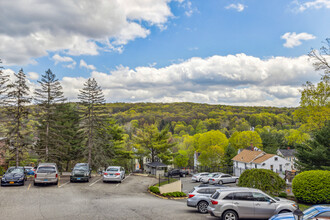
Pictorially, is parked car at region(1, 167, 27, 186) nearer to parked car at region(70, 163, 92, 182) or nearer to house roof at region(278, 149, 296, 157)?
parked car at region(70, 163, 92, 182)

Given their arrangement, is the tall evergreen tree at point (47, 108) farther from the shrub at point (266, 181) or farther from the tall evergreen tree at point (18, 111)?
the shrub at point (266, 181)

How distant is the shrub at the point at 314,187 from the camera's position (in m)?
17.2

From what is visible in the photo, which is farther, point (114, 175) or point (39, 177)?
point (114, 175)

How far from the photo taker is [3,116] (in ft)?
98.6

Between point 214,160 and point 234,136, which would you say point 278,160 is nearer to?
point 214,160

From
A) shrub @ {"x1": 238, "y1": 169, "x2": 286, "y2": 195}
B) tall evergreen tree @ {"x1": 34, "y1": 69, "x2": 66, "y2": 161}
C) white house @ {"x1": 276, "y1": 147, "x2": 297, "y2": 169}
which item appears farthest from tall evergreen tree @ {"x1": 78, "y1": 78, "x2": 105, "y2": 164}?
A: white house @ {"x1": 276, "y1": 147, "x2": 297, "y2": 169}

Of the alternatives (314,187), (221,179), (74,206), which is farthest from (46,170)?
(221,179)

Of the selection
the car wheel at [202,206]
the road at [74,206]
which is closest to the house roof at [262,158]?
the road at [74,206]

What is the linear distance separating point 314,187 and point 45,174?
786 inches

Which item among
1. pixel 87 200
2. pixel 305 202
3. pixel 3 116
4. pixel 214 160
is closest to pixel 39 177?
pixel 87 200

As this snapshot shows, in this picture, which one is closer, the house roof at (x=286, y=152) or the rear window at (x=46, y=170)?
the rear window at (x=46, y=170)

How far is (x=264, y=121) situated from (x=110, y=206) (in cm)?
16188

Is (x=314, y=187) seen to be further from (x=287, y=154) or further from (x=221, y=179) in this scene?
(x=287, y=154)

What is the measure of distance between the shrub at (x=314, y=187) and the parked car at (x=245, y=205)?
21.7 feet
